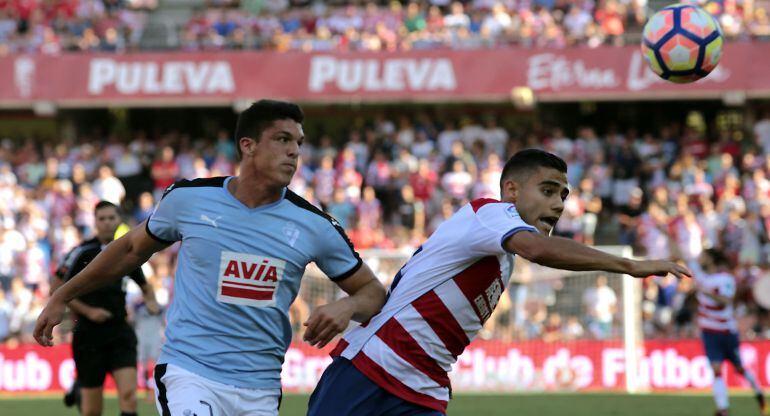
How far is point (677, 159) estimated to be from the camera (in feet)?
80.4

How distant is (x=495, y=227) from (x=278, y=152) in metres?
1.10

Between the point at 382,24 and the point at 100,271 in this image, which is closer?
A: the point at 100,271

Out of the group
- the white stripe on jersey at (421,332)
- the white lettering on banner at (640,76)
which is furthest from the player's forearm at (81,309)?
the white lettering on banner at (640,76)

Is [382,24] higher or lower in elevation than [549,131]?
higher

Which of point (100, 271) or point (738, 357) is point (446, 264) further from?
point (738, 357)

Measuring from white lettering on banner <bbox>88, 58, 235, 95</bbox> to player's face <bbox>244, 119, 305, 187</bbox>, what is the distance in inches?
855

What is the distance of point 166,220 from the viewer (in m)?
6.25

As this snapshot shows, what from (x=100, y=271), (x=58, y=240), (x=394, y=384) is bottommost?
(x=394, y=384)

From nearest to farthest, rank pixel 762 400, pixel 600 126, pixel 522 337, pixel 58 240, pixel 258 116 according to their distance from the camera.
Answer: pixel 258 116, pixel 762 400, pixel 522 337, pixel 58 240, pixel 600 126

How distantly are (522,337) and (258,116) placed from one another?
15.6 metres

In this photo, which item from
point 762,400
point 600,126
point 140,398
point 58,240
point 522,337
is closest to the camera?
point 762,400

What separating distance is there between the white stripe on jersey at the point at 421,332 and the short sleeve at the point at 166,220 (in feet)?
3.87

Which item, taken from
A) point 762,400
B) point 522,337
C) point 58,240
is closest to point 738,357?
point 762,400

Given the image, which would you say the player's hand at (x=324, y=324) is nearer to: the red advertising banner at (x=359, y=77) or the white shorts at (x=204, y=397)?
the white shorts at (x=204, y=397)
